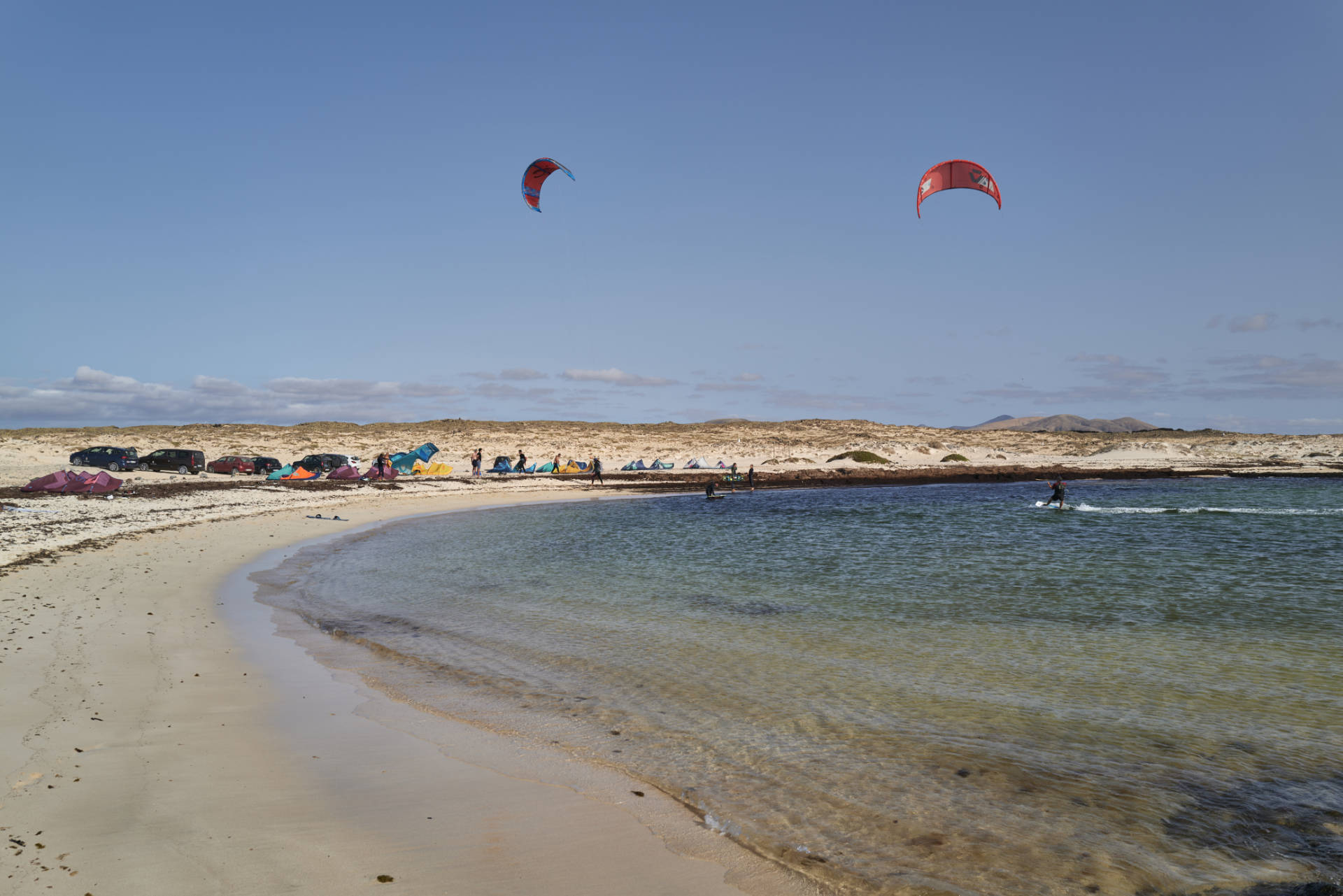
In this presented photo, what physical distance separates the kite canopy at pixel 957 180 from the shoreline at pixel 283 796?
25.1m

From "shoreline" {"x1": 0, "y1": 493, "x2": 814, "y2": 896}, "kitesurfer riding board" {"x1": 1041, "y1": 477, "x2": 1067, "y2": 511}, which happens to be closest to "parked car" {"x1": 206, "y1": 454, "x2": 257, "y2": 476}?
"shoreline" {"x1": 0, "y1": 493, "x2": 814, "y2": 896}

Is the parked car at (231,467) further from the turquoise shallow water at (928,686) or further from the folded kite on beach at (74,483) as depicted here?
the turquoise shallow water at (928,686)

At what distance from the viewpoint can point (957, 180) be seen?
2688cm

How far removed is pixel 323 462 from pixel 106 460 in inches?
402

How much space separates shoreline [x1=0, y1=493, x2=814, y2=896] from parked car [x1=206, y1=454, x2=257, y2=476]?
36843 millimetres

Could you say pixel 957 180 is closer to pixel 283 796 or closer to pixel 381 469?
pixel 283 796

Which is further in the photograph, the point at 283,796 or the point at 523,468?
the point at 523,468

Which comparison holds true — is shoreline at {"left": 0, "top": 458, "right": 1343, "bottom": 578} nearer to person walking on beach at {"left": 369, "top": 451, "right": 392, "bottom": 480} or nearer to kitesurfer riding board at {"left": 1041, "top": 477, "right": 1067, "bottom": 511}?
person walking on beach at {"left": 369, "top": 451, "right": 392, "bottom": 480}

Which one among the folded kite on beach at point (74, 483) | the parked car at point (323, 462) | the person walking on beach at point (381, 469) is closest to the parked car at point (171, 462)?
the parked car at point (323, 462)

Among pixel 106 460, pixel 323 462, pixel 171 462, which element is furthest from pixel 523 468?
pixel 106 460

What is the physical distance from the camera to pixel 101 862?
13.6 feet

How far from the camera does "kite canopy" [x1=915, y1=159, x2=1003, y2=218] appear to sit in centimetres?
2650

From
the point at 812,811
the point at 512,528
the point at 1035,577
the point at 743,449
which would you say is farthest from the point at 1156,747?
the point at 743,449

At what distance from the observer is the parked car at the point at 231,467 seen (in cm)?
4206
